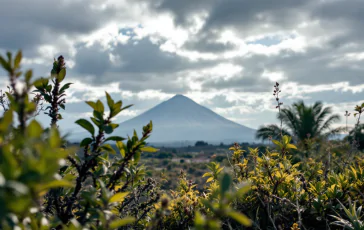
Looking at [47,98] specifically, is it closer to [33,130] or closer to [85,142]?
[85,142]

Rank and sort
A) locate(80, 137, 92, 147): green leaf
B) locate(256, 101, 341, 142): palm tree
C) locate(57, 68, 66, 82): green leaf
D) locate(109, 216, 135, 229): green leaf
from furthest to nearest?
locate(256, 101, 341, 142): palm tree < locate(57, 68, 66, 82): green leaf < locate(80, 137, 92, 147): green leaf < locate(109, 216, 135, 229): green leaf

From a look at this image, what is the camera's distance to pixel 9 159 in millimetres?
814

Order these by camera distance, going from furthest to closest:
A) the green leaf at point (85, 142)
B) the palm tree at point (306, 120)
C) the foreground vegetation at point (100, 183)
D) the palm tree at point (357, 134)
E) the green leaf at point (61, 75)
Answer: the palm tree at point (306, 120)
the palm tree at point (357, 134)
the green leaf at point (61, 75)
the green leaf at point (85, 142)
the foreground vegetation at point (100, 183)

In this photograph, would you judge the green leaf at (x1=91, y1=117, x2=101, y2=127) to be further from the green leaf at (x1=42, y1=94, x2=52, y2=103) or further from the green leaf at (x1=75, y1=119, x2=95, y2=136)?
the green leaf at (x1=42, y1=94, x2=52, y2=103)

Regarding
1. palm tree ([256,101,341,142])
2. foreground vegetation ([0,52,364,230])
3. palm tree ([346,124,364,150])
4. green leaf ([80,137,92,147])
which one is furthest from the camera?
palm tree ([256,101,341,142])

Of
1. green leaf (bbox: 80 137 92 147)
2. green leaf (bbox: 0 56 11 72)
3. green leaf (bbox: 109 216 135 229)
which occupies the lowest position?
green leaf (bbox: 109 216 135 229)

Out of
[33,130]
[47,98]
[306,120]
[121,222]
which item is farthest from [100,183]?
[306,120]

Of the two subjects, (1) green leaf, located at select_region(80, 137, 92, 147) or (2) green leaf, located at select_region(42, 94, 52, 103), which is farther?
(2) green leaf, located at select_region(42, 94, 52, 103)

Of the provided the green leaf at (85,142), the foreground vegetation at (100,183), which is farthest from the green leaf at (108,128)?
the green leaf at (85,142)

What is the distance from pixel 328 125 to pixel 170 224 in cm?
2921

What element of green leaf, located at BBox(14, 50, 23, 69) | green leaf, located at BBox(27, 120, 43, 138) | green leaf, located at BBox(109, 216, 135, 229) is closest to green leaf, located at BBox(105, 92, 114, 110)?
green leaf, located at BBox(14, 50, 23, 69)

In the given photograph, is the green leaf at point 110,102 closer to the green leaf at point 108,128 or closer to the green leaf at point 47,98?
the green leaf at point 108,128

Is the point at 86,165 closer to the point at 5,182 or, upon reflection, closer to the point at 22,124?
the point at 22,124

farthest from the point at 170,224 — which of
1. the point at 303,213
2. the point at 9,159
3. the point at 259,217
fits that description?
the point at 9,159
